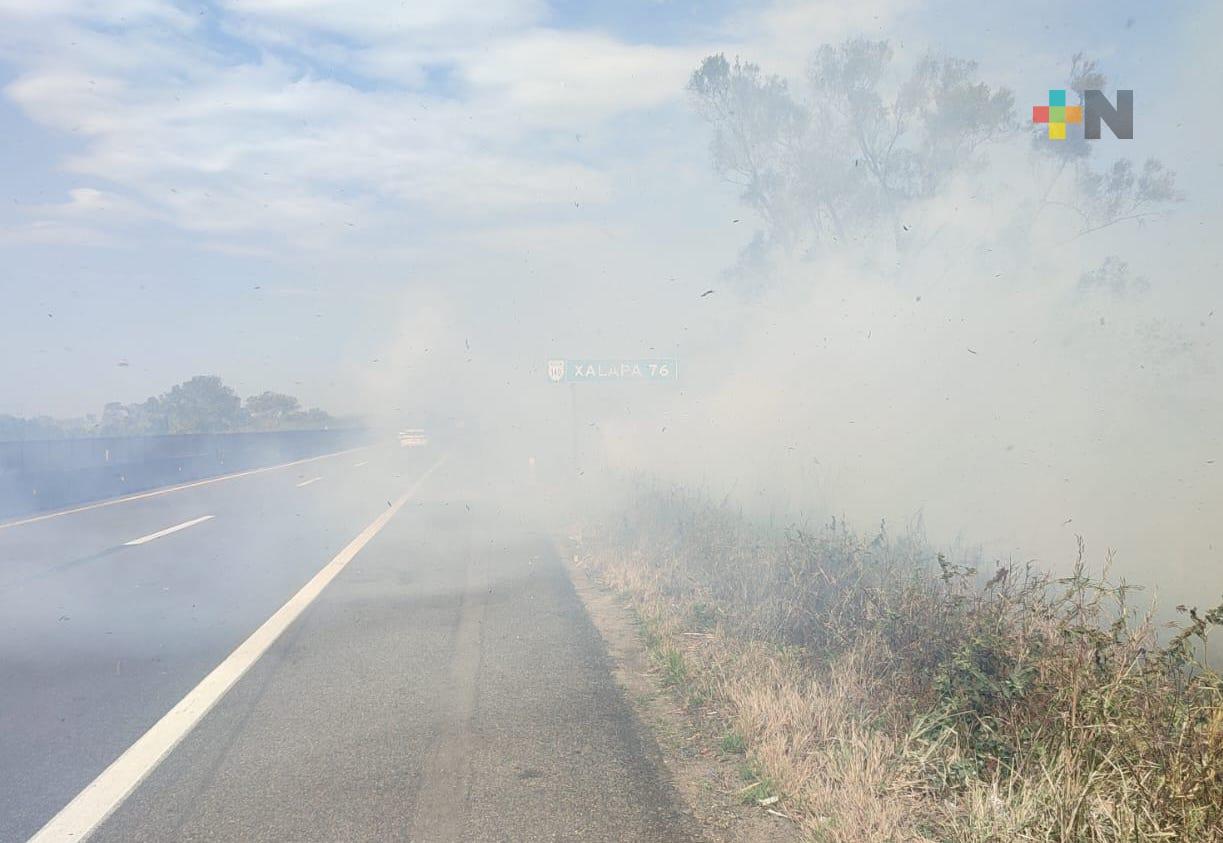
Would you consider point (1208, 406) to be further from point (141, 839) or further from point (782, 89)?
point (141, 839)

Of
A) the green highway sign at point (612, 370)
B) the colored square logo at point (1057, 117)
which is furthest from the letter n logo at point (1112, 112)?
the green highway sign at point (612, 370)

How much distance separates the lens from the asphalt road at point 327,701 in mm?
4430

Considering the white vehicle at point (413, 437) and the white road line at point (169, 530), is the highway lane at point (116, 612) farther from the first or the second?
the white vehicle at point (413, 437)

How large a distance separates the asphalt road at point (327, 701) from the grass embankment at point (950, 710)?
0.68m

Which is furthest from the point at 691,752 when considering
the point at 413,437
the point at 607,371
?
the point at 413,437

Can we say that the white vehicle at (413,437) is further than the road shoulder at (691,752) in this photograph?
Yes

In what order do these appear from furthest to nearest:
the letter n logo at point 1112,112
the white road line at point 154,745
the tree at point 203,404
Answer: the tree at point 203,404, the letter n logo at point 1112,112, the white road line at point 154,745

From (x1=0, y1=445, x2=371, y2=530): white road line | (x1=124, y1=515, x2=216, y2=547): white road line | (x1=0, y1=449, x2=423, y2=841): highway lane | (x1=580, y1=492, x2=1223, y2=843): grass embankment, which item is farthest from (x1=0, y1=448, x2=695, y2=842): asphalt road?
(x1=0, y1=445, x2=371, y2=530): white road line

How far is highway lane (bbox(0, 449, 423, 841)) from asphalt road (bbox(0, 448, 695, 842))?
3 cm

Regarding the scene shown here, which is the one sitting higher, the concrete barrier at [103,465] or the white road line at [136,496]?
the concrete barrier at [103,465]

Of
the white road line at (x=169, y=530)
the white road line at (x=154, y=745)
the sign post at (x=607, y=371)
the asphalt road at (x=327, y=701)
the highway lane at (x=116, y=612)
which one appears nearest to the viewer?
the white road line at (x=154, y=745)

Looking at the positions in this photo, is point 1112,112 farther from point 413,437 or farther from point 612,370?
point 413,437

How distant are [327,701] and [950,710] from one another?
3.74 meters

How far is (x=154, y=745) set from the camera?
17.7 feet
